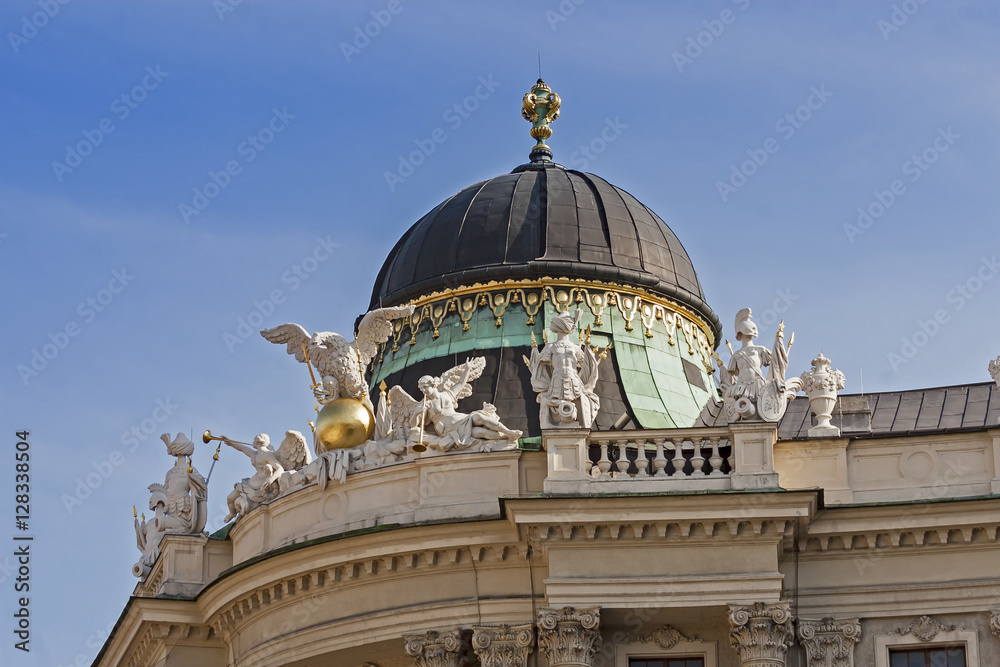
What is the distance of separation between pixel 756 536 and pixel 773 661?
185 centimetres

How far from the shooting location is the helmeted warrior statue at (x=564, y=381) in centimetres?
3250

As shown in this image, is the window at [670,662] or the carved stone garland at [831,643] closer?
the carved stone garland at [831,643]

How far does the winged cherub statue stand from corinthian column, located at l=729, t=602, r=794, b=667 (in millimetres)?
7780

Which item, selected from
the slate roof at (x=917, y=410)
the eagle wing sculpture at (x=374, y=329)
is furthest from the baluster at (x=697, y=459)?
the eagle wing sculpture at (x=374, y=329)

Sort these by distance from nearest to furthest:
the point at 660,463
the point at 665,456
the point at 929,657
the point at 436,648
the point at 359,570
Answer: the point at 929,657, the point at 660,463, the point at 436,648, the point at 665,456, the point at 359,570

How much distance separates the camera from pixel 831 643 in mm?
31484

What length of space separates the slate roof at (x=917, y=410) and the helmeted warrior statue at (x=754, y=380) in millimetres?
3024

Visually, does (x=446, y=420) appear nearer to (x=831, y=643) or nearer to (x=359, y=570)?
(x=359, y=570)

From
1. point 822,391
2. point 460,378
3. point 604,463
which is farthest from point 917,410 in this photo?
point 460,378

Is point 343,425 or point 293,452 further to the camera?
point 293,452

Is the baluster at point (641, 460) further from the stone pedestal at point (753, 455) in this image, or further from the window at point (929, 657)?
the window at point (929, 657)

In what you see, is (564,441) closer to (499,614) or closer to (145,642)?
(499,614)

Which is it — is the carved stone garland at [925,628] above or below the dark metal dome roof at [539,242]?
below

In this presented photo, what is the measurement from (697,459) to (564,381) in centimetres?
235
